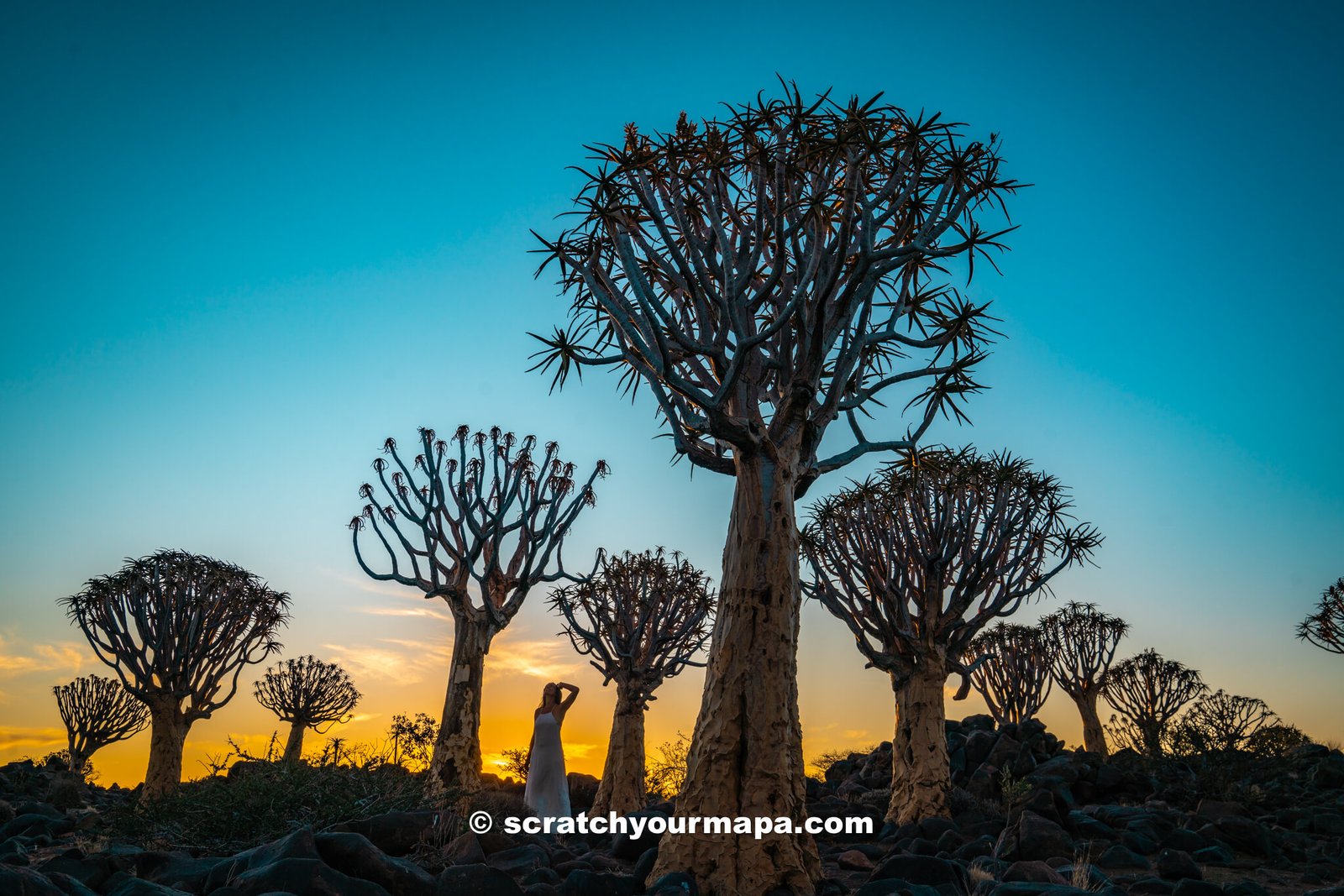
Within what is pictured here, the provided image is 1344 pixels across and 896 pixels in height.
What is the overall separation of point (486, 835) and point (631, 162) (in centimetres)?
720

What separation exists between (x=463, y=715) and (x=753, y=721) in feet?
27.4

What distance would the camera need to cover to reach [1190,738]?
15.2 metres

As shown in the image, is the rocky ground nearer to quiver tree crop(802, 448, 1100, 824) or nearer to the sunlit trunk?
quiver tree crop(802, 448, 1100, 824)

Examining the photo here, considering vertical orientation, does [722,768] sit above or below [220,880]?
above

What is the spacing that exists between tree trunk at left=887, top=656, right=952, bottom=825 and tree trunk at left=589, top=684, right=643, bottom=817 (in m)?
5.48

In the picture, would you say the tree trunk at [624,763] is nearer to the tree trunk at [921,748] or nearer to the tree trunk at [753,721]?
the tree trunk at [921,748]

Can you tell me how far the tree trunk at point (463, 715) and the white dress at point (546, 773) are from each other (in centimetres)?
271

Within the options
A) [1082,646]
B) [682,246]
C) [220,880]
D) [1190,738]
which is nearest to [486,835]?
[220,880]

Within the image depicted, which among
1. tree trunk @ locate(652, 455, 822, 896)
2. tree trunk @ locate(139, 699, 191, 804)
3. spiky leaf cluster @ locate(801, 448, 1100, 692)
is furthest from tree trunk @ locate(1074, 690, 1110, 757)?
tree trunk @ locate(139, 699, 191, 804)

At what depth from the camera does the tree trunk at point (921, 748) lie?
11016 millimetres

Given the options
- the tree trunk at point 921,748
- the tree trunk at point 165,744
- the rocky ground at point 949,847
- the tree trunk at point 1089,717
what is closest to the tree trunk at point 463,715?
the rocky ground at point 949,847

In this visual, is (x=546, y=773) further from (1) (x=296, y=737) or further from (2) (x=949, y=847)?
(1) (x=296, y=737)

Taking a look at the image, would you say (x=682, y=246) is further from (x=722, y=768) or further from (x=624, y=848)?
(x=624, y=848)

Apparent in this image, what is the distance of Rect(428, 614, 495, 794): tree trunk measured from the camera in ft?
41.3
